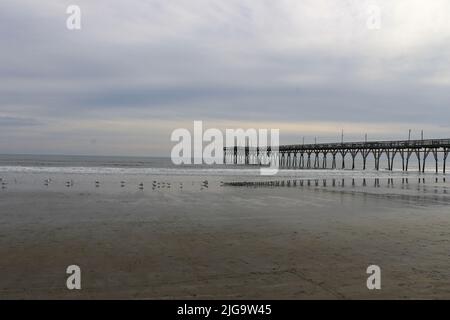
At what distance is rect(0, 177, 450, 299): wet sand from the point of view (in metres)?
5.77

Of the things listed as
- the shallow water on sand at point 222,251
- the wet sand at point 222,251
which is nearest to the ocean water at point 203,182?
the shallow water on sand at point 222,251

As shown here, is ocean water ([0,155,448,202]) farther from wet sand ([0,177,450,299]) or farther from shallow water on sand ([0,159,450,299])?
wet sand ([0,177,450,299])

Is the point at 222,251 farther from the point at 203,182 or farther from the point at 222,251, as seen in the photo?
the point at 203,182

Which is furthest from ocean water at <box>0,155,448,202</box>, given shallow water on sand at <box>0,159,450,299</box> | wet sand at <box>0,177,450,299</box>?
wet sand at <box>0,177,450,299</box>

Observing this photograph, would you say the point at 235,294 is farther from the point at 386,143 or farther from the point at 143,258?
the point at 386,143

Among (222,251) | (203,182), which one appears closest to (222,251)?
(222,251)

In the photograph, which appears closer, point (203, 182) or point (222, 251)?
point (222, 251)

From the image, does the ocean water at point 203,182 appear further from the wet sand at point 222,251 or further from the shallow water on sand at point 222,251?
the wet sand at point 222,251

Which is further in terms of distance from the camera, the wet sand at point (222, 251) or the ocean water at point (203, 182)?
the ocean water at point (203, 182)

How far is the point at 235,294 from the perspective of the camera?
554 cm

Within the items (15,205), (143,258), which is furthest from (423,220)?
(15,205)

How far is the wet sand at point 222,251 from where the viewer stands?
577cm

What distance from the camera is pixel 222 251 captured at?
8250mm
